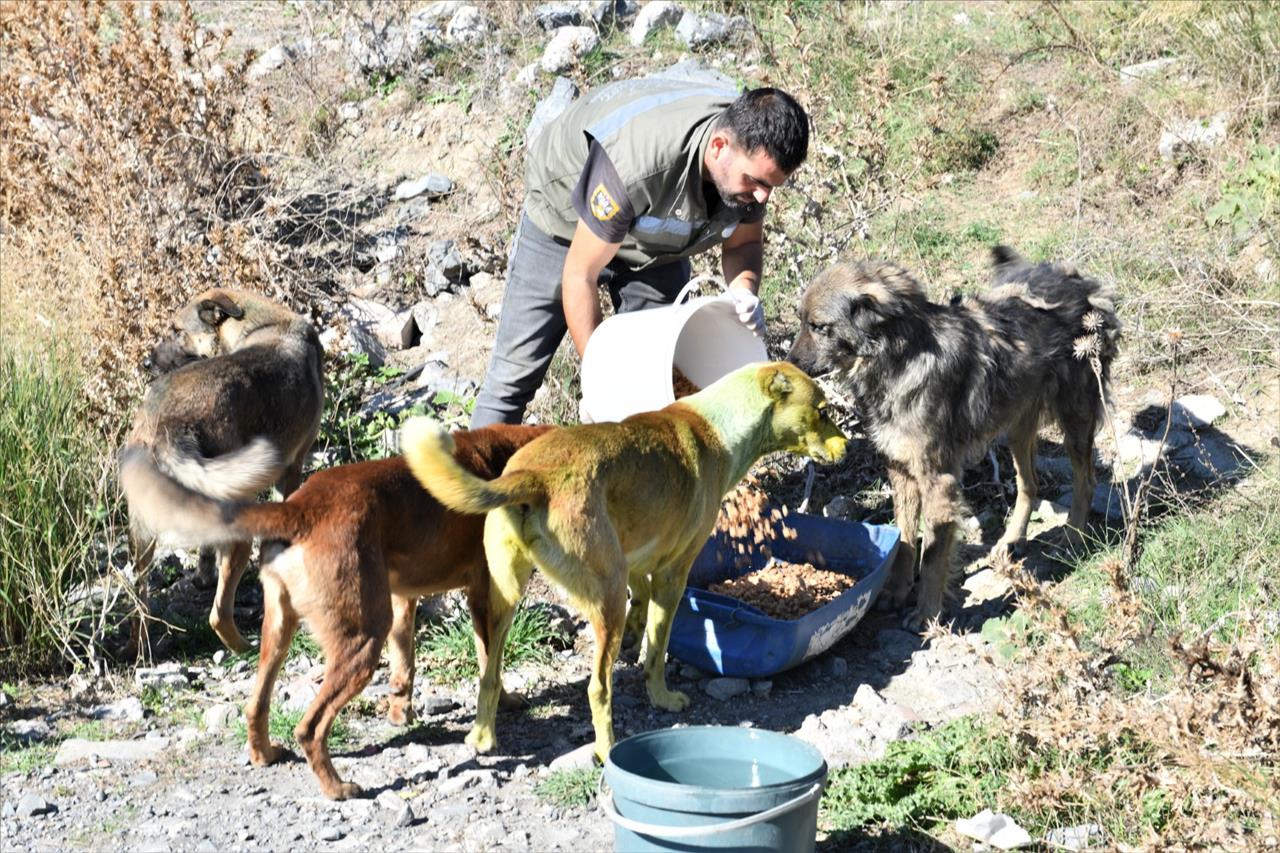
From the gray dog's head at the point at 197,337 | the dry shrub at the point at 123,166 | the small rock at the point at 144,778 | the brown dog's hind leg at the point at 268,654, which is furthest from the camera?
the dry shrub at the point at 123,166

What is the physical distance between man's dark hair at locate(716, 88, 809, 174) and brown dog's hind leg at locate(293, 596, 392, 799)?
2.27 metres

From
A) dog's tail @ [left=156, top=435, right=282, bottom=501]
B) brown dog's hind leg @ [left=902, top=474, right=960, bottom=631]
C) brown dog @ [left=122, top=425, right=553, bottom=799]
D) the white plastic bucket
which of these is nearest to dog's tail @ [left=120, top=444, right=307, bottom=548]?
brown dog @ [left=122, top=425, right=553, bottom=799]

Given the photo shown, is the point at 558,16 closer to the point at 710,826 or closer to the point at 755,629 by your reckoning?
the point at 755,629

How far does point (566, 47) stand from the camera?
451 inches

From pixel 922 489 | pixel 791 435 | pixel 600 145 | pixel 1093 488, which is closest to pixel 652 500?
pixel 791 435

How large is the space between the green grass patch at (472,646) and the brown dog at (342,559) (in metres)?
0.87

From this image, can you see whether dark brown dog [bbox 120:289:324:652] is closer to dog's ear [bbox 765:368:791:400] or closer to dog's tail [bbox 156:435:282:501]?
dog's tail [bbox 156:435:282:501]

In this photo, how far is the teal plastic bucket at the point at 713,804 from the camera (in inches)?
151

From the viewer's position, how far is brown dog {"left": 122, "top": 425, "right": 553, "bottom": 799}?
179 inches

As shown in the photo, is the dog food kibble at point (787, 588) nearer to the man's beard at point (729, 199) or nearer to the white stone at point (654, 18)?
the man's beard at point (729, 199)

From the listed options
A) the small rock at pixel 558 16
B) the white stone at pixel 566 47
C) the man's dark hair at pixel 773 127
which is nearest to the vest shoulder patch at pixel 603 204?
the man's dark hair at pixel 773 127

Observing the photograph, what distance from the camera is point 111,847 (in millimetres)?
4629

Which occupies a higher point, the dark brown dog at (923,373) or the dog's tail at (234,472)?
the dog's tail at (234,472)

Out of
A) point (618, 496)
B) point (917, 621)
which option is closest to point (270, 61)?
point (917, 621)
